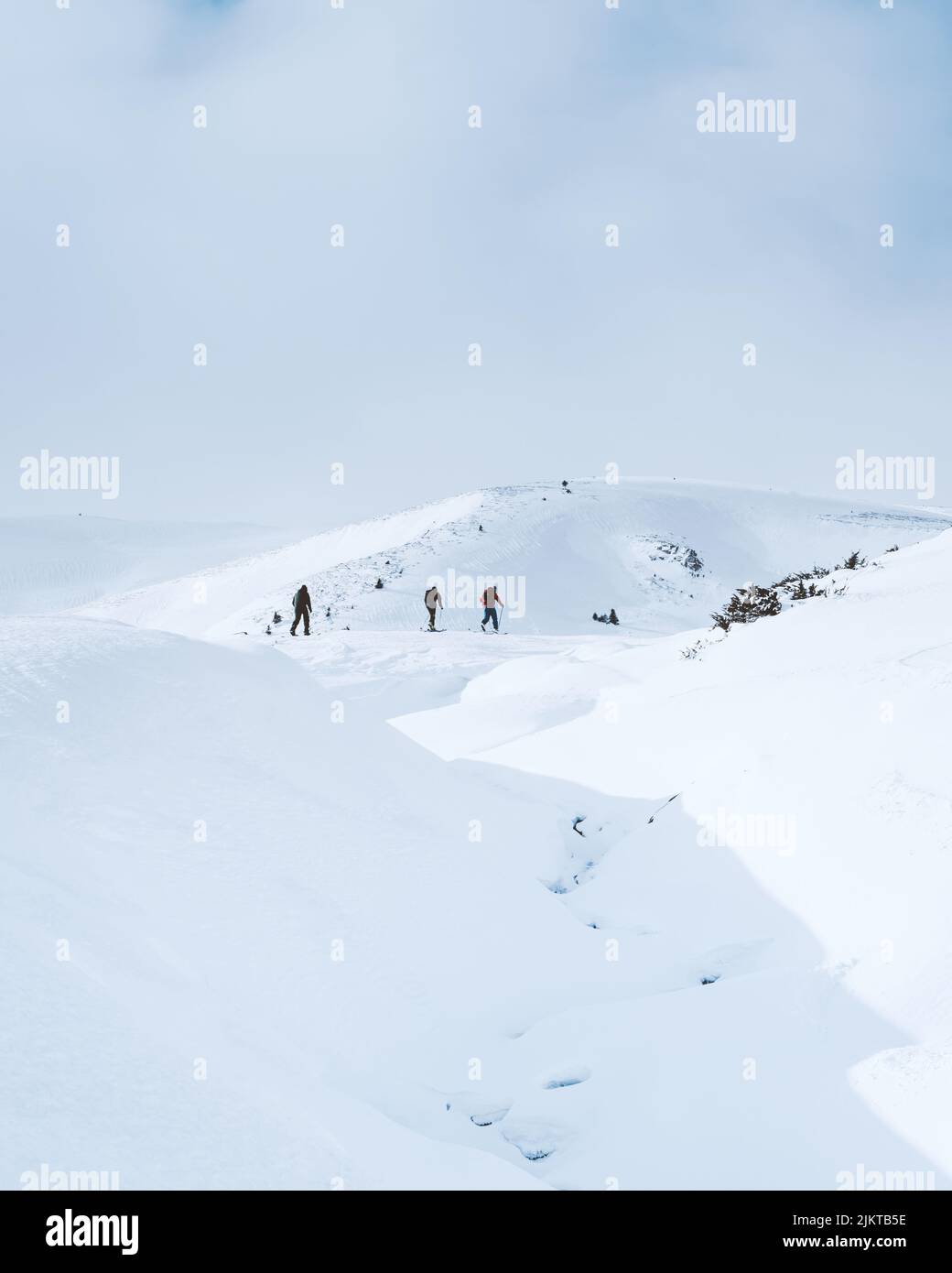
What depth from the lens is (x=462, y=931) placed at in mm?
4652

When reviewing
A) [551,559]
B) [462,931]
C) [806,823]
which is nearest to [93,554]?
[551,559]

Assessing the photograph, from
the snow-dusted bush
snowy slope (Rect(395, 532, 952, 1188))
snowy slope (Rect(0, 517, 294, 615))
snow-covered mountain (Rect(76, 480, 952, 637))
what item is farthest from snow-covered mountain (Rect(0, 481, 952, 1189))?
snowy slope (Rect(0, 517, 294, 615))

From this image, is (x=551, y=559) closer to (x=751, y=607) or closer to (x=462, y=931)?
(x=751, y=607)

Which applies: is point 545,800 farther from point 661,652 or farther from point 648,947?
point 661,652

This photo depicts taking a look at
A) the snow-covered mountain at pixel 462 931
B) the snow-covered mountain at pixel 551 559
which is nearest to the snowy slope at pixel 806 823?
the snow-covered mountain at pixel 462 931

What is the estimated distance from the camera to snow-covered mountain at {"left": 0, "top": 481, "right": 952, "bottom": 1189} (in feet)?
8.54

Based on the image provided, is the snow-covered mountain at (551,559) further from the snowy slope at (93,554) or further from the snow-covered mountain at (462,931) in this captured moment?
the snow-covered mountain at (462,931)

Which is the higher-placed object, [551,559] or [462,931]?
[551,559]

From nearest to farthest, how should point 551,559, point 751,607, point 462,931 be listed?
point 462,931 → point 751,607 → point 551,559

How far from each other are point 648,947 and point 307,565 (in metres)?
38.0

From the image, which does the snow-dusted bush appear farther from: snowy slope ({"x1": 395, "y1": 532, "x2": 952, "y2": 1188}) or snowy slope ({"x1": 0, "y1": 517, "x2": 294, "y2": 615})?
snowy slope ({"x1": 0, "y1": 517, "x2": 294, "y2": 615})

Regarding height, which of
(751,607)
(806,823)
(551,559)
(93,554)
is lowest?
(806,823)

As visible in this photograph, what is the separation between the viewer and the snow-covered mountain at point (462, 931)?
260cm
